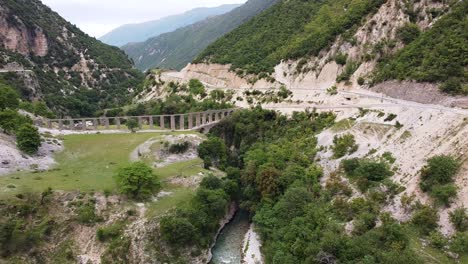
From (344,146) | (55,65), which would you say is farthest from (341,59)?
(55,65)

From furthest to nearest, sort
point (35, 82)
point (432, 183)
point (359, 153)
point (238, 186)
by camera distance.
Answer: point (35, 82), point (238, 186), point (359, 153), point (432, 183)

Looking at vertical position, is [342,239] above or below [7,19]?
below

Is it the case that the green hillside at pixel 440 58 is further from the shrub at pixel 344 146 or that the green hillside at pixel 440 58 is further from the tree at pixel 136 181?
the tree at pixel 136 181

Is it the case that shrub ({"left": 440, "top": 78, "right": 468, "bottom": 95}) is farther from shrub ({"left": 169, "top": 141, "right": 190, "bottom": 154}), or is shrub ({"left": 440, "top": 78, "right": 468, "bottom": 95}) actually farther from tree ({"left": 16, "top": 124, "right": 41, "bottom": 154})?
tree ({"left": 16, "top": 124, "right": 41, "bottom": 154})

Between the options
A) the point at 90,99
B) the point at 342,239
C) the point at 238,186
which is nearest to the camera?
the point at 342,239

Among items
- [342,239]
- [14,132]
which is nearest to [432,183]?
[342,239]

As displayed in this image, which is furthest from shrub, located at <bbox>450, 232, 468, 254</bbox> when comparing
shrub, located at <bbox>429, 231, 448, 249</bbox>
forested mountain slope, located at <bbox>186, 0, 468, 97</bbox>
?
forested mountain slope, located at <bbox>186, 0, 468, 97</bbox>

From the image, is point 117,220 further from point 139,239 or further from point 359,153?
point 359,153
